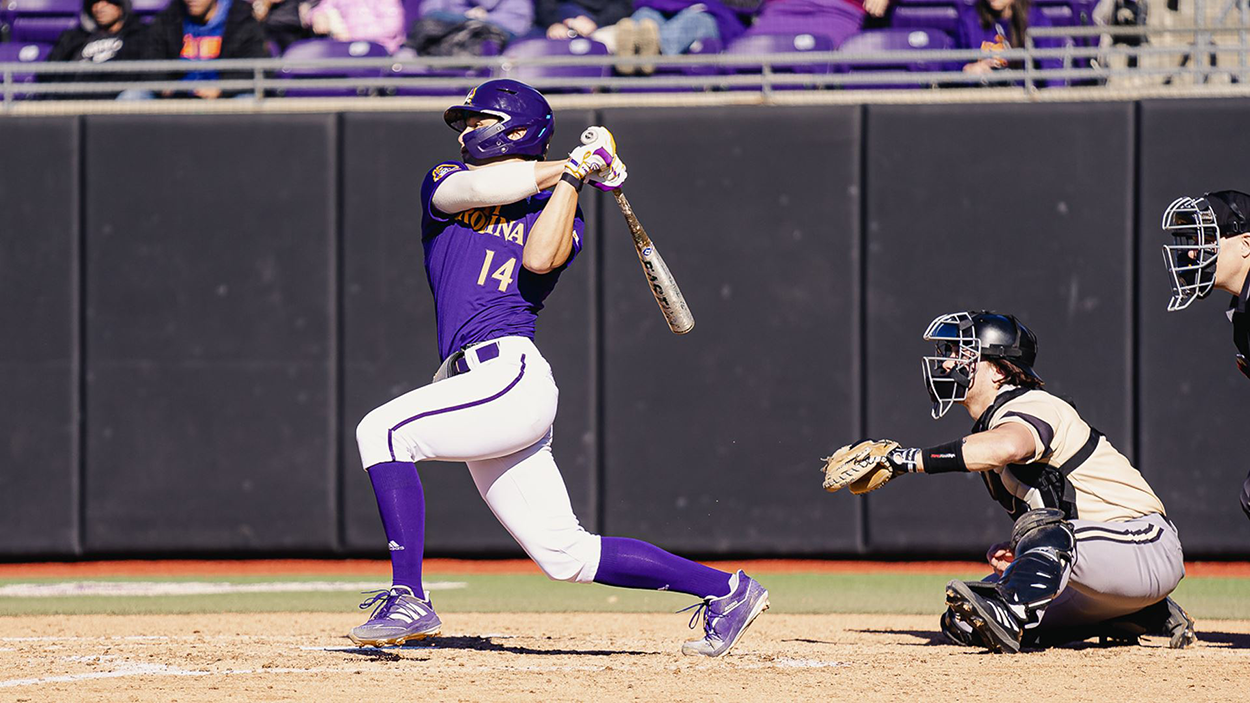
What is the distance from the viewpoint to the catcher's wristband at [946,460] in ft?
15.4

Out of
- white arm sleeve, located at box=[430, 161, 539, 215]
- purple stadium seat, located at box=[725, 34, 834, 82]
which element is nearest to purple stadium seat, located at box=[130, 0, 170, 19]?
purple stadium seat, located at box=[725, 34, 834, 82]

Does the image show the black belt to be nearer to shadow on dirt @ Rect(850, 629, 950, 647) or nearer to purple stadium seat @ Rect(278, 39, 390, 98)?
shadow on dirt @ Rect(850, 629, 950, 647)

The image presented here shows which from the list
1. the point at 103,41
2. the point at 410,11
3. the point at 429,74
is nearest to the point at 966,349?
the point at 429,74

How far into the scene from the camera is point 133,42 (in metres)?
9.69

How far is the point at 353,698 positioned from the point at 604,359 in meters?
4.83

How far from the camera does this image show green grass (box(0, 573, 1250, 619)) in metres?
6.82

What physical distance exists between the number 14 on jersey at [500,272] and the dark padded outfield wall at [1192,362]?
4.93 meters

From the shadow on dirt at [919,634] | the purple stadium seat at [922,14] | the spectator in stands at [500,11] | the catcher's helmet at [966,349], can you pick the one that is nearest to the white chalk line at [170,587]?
the shadow on dirt at [919,634]

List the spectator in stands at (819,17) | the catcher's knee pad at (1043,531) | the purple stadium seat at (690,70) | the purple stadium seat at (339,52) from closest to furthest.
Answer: the catcher's knee pad at (1043,531)
the purple stadium seat at (690,70)
the spectator in stands at (819,17)
the purple stadium seat at (339,52)

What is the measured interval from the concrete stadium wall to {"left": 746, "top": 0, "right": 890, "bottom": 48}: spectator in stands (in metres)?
1.57

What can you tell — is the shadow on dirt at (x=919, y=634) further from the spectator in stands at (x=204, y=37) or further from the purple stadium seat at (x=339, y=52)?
the spectator in stands at (x=204, y=37)

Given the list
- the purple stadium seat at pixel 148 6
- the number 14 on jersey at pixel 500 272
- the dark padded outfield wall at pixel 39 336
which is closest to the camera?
the number 14 on jersey at pixel 500 272

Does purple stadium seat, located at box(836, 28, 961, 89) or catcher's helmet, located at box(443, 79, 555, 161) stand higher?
purple stadium seat, located at box(836, 28, 961, 89)

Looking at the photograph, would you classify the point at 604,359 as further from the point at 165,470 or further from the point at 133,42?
the point at 133,42
